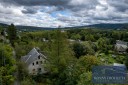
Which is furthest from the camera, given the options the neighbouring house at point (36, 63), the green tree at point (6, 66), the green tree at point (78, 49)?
the green tree at point (78, 49)

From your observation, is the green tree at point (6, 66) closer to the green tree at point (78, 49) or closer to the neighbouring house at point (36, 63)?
the neighbouring house at point (36, 63)

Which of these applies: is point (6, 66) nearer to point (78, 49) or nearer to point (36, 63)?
point (36, 63)

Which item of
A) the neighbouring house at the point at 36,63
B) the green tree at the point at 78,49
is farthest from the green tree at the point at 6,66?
the green tree at the point at 78,49

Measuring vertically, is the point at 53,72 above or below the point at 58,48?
below

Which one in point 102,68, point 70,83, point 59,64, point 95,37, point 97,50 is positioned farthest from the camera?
point 95,37

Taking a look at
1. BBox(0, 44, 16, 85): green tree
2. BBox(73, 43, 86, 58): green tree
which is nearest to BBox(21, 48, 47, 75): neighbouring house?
BBox(0, 44, 16, 85): green tree

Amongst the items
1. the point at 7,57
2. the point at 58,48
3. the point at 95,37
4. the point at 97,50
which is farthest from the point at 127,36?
the point at 7,57

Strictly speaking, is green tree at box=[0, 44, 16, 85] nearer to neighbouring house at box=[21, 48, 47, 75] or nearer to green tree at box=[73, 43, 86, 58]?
neighbouring house at box=[21, 48, 47, 75]

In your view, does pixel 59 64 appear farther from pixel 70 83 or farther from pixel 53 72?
pixel 70 83

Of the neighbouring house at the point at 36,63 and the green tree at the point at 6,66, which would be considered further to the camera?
the neighbouring house at the point at 36,63

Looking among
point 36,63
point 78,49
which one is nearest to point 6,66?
point 36,63

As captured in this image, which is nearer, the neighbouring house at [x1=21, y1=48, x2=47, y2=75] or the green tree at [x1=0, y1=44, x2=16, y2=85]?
the green tree at [x1=0, y1=44, x2=16, y2=85]
